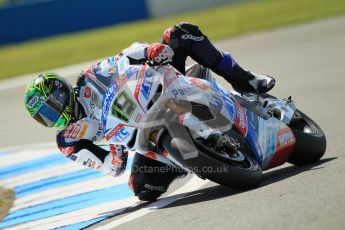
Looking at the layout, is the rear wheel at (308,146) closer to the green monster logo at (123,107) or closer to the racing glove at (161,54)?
the racing glove at (161,54)

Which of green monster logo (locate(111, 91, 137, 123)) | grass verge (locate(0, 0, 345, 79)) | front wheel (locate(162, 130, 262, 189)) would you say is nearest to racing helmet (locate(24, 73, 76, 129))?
green monster logo (locate(111, 91, 137, 123))

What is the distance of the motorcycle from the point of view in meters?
5.98

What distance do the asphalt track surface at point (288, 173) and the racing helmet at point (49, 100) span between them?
40.7 inches

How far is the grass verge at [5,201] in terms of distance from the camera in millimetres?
7795

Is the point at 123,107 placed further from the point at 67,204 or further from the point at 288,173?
the point at 67,204

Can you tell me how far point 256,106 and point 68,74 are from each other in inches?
423

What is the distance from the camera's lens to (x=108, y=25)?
28.9 m

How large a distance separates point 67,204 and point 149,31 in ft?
53.1

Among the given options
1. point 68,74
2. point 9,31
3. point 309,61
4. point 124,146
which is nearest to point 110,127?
point 124,146

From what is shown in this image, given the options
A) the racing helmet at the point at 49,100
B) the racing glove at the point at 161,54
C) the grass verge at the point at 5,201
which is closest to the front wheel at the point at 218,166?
the racing glove at the point at 161,54

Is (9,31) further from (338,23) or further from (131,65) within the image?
(131,65)

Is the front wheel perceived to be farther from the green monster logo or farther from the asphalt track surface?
the green monster logo

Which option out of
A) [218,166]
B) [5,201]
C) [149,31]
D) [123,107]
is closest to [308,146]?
[218,166]

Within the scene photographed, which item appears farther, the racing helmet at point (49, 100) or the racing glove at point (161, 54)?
the racing helmet at point (49, 100)
